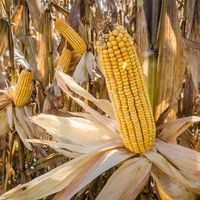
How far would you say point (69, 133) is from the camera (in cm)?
258

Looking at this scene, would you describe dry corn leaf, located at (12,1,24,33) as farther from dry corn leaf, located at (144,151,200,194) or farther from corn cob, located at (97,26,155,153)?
dry corn leaf, located at (144,151,200,194)

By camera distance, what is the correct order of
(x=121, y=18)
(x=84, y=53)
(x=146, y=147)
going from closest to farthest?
1. (x=146, y=147)
2. (x=84, y=53)
3. (x=121, y=18)

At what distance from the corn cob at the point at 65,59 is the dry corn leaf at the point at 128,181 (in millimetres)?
2069

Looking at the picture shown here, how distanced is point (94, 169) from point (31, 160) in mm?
2433

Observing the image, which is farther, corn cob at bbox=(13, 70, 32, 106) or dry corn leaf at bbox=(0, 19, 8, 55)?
dry corn leaf at bbox=(0, 19, 8, 55)

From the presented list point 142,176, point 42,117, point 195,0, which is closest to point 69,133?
point 42,117

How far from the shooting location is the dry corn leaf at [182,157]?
222cm

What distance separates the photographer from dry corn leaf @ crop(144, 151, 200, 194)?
7.06 ft

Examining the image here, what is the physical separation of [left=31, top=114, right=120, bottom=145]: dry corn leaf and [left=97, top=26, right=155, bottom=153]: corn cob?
0.59 feet

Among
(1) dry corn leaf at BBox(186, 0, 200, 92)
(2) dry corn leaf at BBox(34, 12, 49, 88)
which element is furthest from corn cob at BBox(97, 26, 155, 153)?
(2) dry corn leaf at BBox(34, 12, 49, 88)

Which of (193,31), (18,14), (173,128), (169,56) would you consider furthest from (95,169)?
(18,14)

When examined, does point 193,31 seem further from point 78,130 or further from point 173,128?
point 78,130

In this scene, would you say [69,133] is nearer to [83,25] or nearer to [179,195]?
[179,195]

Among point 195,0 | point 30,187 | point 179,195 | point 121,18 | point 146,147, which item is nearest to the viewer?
point 30,187
